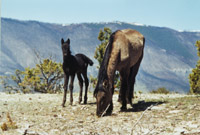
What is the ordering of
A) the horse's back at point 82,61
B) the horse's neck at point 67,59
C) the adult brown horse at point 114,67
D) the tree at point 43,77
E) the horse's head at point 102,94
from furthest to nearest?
the tree at point 43,77 < the horse's back at point 82,61 < the horse's neck at point 67,59 < the adult brown horse at point 114,67 < the horse's head at point 102,94

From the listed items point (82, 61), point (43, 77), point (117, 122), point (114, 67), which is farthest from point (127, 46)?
point (43, 77)

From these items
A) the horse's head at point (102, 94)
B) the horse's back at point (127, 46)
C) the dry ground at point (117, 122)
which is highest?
the horse's back at point (127, 46)

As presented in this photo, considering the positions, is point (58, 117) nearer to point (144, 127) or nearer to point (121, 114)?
point (121, 114)

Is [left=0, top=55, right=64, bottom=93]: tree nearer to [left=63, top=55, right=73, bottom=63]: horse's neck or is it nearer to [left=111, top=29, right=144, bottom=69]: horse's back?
[left=63, top=55, right=73, bottom=63]: horse's neck

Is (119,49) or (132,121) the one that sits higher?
(119,49)

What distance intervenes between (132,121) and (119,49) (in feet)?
8.72

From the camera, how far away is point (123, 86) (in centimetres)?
1048

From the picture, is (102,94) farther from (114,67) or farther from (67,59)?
(67,59)

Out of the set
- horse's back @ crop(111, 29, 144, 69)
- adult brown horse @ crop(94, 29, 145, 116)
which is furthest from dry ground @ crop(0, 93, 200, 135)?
horse's back @ crop(111, 29, 144, 69)

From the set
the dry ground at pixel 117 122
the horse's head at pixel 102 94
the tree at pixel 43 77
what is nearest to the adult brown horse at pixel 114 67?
the horse's head at pixel 102 94

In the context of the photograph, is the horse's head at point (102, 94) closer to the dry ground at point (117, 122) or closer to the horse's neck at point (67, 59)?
Answer: the dry ground at point (117, 122)

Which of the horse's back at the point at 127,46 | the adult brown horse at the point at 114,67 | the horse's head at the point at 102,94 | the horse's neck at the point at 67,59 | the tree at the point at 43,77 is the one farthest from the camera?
the tree at the point at 43,77

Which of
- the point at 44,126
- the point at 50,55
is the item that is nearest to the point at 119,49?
the point at 44,126

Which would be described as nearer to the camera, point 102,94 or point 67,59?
point 102,94
